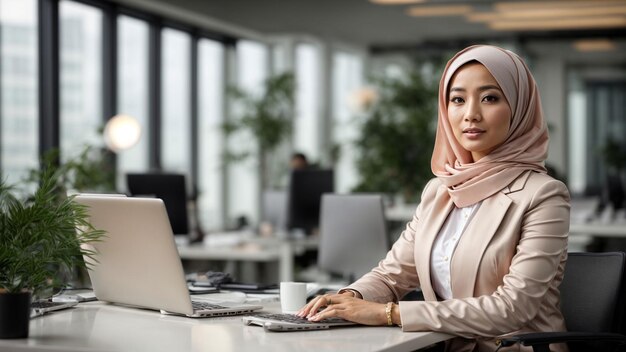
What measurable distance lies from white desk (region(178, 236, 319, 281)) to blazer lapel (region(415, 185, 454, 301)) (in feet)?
10.9

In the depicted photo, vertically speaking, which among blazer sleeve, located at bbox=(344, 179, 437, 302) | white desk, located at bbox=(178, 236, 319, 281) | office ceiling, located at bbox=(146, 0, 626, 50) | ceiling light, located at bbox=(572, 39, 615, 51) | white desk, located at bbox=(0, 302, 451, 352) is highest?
office ceiling, located at bbox=(146, 0, 626, 50)

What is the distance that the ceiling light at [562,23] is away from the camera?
487 inches

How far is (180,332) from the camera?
2270 millimetres

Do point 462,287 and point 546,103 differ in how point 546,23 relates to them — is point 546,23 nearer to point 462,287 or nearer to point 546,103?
point 546,103

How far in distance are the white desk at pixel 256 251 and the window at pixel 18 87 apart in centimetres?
288

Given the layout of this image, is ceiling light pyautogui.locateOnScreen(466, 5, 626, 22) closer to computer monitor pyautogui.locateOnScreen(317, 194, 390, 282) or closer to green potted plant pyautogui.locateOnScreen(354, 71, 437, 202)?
green potted plant pyautogui.locateOnScreen(354, 71, 437, 202)

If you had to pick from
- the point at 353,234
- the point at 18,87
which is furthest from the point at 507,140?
the point at 18,87

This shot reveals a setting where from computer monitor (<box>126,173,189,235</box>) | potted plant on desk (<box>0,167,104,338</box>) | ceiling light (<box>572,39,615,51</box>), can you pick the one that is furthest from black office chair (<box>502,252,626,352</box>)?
ceiling light (<box>572,39,615,51</box>)

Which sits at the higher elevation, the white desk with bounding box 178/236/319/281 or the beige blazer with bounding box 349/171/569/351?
the beige blazer with bounding box 349/171/569/351

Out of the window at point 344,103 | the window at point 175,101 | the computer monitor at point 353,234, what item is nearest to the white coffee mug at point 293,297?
the computer monitor at point 353,234

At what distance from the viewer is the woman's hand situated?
2.38m

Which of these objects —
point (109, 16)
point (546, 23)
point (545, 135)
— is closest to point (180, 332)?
point (545, 135)

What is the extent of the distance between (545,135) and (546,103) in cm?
1333

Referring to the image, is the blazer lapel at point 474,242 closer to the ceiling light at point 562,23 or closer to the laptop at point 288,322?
the laptop at point 288,322
